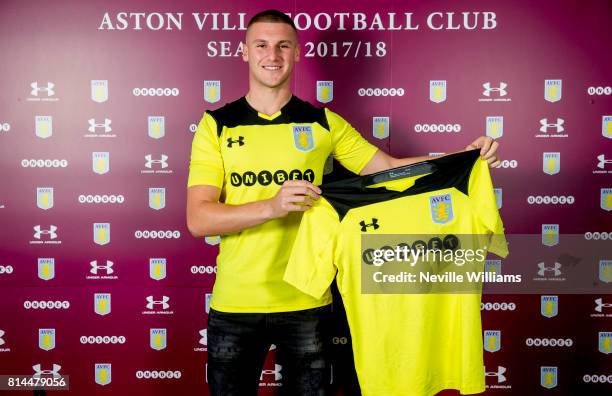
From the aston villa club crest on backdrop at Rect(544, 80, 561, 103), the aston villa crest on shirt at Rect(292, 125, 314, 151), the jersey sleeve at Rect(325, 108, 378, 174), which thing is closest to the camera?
the aston villa crest on shirt at Rect(292, 125, 314, 151)

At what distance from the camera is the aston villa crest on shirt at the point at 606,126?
2881 mm

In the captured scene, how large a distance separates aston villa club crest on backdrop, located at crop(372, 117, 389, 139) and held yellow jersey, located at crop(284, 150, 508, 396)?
0.88 meters

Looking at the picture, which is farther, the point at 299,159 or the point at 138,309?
the point at 138,309

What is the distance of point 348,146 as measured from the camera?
2311 mm

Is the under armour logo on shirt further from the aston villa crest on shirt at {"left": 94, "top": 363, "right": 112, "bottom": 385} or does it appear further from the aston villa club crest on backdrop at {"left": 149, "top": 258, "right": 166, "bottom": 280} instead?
the aston villa crest on shirt at {"left": 94, "top": 363, "right": 112, "bottom": 385}

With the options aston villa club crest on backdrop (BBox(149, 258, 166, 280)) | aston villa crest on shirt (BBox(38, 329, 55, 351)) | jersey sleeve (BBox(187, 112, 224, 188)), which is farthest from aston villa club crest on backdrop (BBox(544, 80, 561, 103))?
aston villa crest on shirt (BBox(38, 329, 55, 351))

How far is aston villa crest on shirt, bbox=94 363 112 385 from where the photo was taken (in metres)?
3.00

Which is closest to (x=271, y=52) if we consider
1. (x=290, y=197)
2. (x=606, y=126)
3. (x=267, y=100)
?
(x=267, y=100)

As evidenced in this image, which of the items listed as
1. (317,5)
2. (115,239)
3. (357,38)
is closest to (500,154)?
(357,38)

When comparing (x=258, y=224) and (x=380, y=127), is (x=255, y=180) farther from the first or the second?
(x=380, y=127)

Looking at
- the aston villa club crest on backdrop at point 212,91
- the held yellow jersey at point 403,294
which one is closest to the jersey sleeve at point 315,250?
the held yellow jersey at point 403,294

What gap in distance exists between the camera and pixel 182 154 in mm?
2914

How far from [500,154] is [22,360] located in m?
2.74

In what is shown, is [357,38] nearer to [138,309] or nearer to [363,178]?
[363,178]
